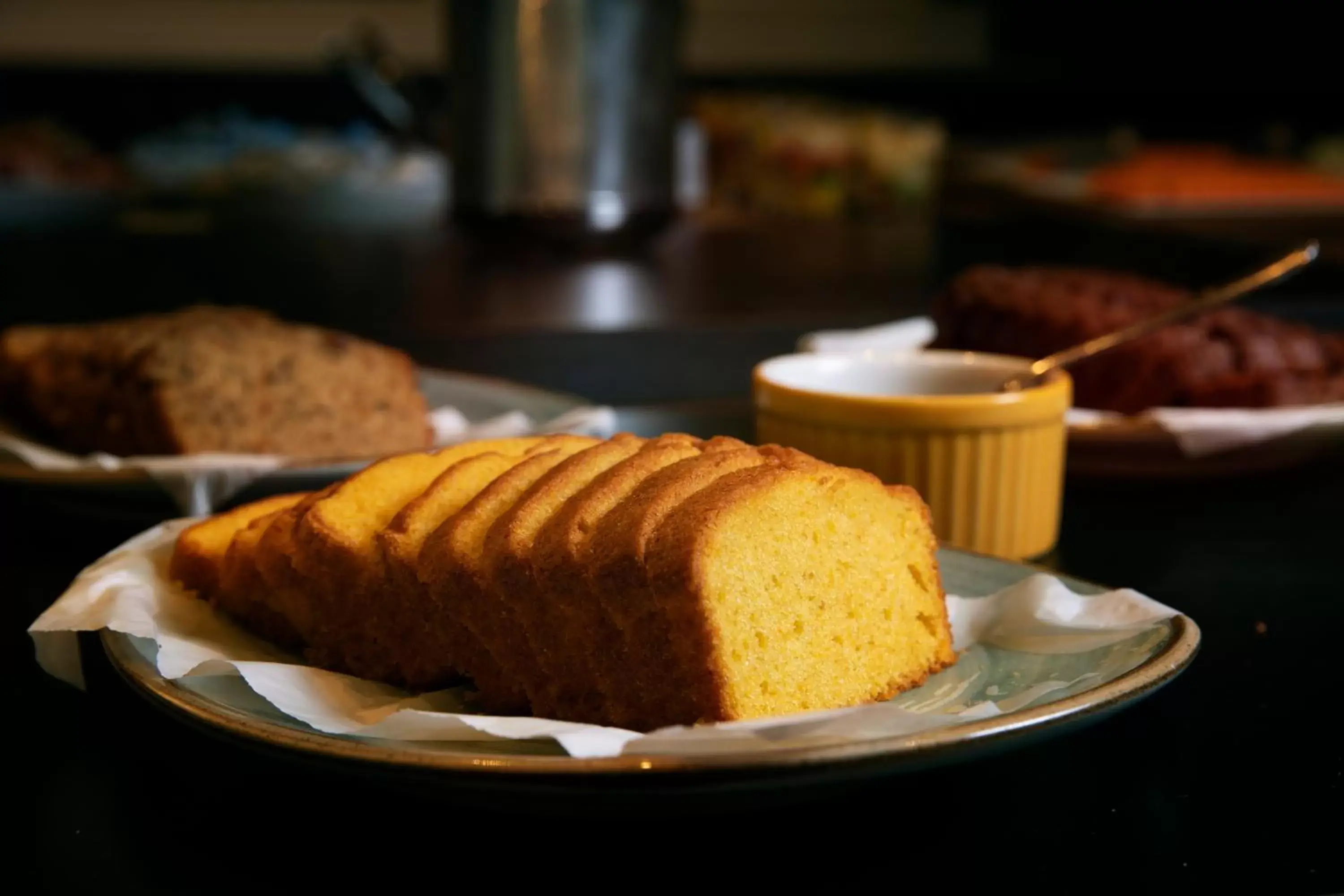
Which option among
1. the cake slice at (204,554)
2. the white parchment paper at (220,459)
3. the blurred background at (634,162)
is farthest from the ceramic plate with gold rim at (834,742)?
the blurred background at (634,162)

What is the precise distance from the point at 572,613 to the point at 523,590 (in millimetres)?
33

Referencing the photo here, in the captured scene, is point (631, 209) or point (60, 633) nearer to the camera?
point (60, 633)

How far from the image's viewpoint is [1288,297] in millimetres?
2834

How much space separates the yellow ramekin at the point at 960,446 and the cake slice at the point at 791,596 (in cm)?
28

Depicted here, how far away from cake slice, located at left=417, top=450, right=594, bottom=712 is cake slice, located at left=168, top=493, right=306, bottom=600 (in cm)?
20

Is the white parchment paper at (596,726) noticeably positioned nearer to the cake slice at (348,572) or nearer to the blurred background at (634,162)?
the cake slice at (348,572)

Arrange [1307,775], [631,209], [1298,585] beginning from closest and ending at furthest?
[1307,775] < [1298,585] < [631,209]

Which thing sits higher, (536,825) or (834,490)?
(834,490)

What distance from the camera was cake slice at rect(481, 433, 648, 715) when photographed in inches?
34.7

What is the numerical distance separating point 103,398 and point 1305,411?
1269mm

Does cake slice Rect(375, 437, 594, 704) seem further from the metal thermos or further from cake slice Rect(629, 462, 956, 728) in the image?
the metal thermos

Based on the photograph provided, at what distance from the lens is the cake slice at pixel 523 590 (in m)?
0.88

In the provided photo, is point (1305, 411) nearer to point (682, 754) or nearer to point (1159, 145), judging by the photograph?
point (682, 754)

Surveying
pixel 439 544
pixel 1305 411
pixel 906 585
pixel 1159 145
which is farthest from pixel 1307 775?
pixel 1159 145
